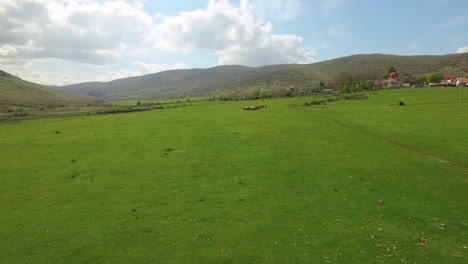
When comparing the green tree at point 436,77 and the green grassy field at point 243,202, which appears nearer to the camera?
the green grassy field at point 243,202

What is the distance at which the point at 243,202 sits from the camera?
1741 centimetres

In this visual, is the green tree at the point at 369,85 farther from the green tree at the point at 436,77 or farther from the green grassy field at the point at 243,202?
the green grassy field at the point at 243,202

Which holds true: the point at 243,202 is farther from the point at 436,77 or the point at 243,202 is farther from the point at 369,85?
the point at 436,77

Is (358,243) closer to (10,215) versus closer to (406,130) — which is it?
(10,215)

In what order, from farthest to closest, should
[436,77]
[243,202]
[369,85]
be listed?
[436,77], [369,85], [243,202]

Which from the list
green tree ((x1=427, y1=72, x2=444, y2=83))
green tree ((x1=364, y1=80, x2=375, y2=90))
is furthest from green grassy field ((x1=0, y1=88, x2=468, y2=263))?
green tree ((x1=427, y1=72, x2=444, y2=83))

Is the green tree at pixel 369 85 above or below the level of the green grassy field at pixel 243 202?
above

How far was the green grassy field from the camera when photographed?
12555 millimetres

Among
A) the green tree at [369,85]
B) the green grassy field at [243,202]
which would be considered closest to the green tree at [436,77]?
the green tree at [369,85]

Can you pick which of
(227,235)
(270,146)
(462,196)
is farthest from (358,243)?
(270,146)

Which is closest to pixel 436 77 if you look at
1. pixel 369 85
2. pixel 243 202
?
pixel 369 85

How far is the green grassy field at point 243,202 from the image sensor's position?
1255 cm

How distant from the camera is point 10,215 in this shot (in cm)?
1673

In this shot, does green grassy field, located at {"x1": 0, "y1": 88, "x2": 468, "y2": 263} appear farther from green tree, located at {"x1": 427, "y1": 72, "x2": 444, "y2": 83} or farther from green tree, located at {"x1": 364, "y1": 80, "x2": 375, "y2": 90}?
green tree, located at {"x1": 427, "y1": 72, "x2": 444, "y2": 83}
